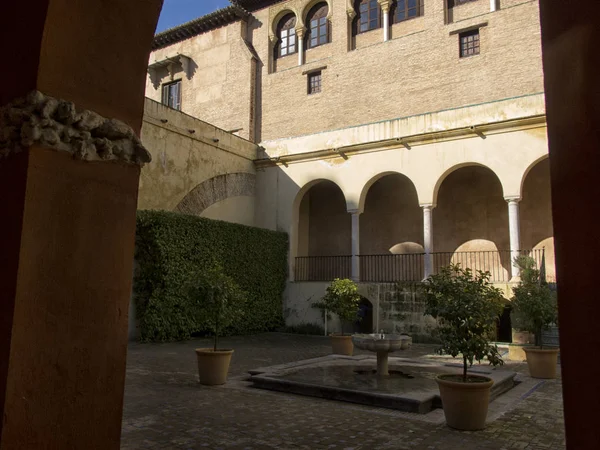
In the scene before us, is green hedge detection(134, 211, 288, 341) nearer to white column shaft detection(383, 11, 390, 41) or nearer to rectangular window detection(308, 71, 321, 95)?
rectangular window detection(308, 71, 321, 95)

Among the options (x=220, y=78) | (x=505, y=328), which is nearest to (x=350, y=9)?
(x=220, y=78)

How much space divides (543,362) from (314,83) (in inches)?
686

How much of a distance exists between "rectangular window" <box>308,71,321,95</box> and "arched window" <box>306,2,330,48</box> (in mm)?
1454

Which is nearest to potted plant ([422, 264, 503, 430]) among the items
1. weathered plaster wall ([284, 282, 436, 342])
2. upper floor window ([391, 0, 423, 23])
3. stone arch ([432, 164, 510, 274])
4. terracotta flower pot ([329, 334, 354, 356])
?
terracotta flower pot ([329, 334, 354, 356])

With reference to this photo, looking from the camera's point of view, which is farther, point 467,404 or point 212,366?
point 212,366

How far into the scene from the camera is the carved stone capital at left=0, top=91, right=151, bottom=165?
9.99 feet

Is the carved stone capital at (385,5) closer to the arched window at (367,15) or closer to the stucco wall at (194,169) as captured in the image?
the arched window at (367,15)

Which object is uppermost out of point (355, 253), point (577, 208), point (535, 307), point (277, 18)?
point (277, 18)

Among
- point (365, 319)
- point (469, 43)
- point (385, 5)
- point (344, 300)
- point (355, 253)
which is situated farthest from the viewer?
point (385, 5)

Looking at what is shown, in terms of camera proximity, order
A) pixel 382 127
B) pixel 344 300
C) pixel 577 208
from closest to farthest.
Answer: pixel 577 208 → pixel 344 300 → pixel 382 127

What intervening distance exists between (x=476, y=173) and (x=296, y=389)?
12851mm

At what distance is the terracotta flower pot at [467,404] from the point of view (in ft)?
18.1

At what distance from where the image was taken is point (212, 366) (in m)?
7.88

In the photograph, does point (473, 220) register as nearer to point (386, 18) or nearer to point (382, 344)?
point (386, 18)
